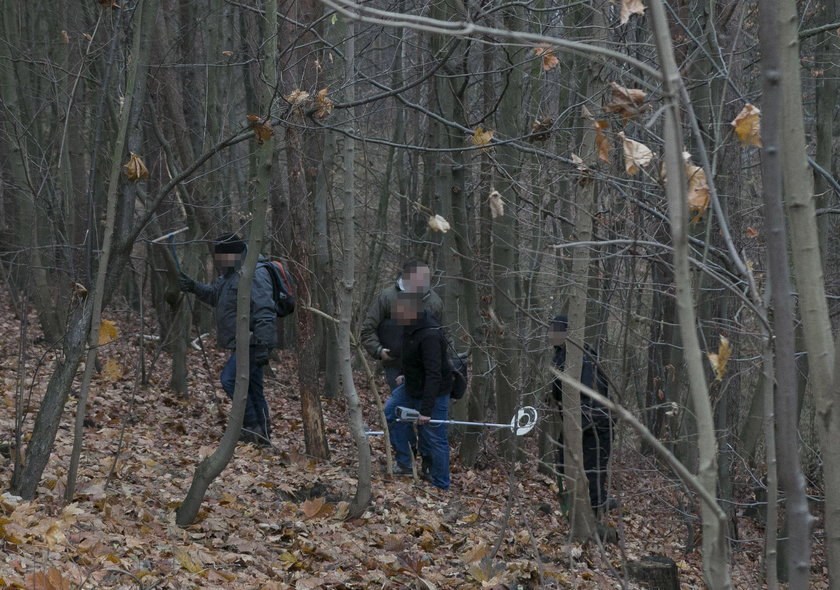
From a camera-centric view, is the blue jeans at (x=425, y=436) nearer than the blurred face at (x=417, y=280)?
No

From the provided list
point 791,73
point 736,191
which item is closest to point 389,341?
point 736,191

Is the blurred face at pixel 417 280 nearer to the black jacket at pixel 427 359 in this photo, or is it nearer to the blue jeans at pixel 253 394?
the black jacket at pixel 427 359

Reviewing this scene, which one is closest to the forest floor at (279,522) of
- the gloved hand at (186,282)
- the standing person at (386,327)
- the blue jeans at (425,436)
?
the blue jeans at (425,436)

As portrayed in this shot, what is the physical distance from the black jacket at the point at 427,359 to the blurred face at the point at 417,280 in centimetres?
23

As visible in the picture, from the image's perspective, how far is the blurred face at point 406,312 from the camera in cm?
753

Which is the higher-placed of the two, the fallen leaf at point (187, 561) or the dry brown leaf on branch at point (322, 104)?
the dry brown leaf on branch at point (322, 104)

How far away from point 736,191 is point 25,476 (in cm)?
659

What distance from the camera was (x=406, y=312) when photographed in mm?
7559

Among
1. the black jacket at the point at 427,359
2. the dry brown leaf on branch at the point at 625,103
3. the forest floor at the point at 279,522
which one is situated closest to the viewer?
the dry brown leaf on branch at the point at 625,103

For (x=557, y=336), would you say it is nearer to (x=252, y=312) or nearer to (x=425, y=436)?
(x=425, y=436)

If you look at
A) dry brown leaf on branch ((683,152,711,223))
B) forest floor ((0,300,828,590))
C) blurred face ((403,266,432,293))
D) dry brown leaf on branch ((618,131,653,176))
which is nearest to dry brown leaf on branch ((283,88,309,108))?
forest floor ((0,300,828,590))

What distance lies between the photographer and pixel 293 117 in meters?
5.52

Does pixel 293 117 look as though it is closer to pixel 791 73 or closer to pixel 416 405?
pixel 416 405

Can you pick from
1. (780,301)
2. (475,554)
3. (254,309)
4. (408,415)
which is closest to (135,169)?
(475,554)
